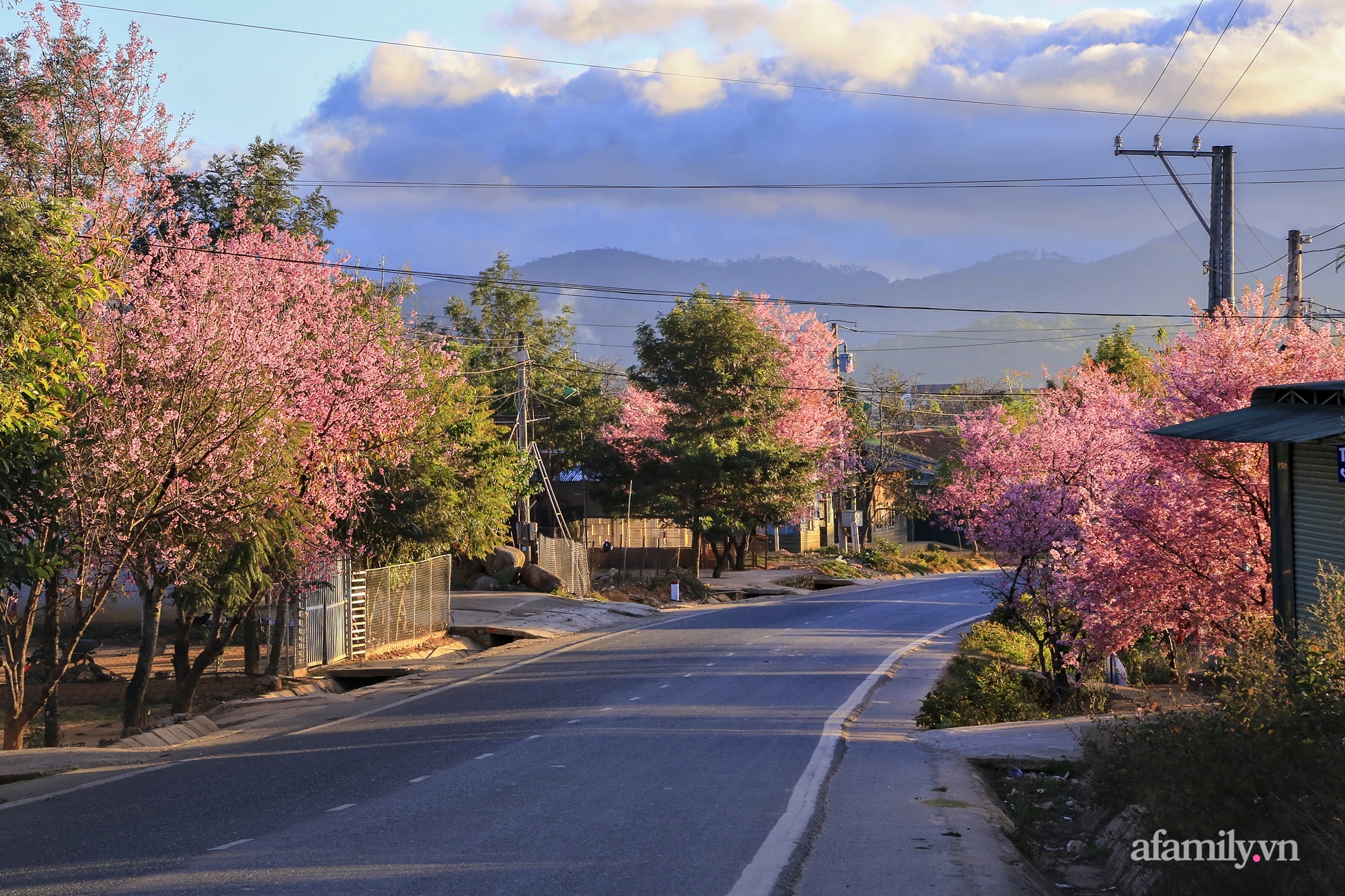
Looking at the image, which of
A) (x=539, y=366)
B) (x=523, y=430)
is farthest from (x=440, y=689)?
(x=539, y=366)

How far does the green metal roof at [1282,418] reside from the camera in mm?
11148

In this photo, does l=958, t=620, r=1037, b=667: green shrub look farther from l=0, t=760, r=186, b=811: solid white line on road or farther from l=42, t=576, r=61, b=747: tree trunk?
l=42, t=576, r=61, b=747: tree trunk

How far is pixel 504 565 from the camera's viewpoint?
36.4 metres

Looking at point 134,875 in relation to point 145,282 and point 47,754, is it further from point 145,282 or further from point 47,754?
point 145,282

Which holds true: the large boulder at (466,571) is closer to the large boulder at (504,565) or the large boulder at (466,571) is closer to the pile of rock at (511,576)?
the pile of rock at (511,576)

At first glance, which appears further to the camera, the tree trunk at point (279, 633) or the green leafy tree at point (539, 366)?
the green leafy tree at point (539, 366)

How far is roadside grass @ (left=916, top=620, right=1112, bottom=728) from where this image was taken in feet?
49.7

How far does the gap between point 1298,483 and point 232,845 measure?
1090cm

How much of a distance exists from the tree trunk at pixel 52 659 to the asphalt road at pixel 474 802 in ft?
9.07

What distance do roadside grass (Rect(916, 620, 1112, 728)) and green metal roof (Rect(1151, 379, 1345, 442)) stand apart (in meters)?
4.54

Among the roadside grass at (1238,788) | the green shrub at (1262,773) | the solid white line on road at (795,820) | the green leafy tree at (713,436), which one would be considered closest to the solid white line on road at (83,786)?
the solid white line on road at (795,820)

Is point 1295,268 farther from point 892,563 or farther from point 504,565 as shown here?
point 892,563

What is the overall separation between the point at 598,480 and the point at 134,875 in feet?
127

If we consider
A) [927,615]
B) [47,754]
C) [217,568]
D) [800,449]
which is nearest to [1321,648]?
[47,754]
